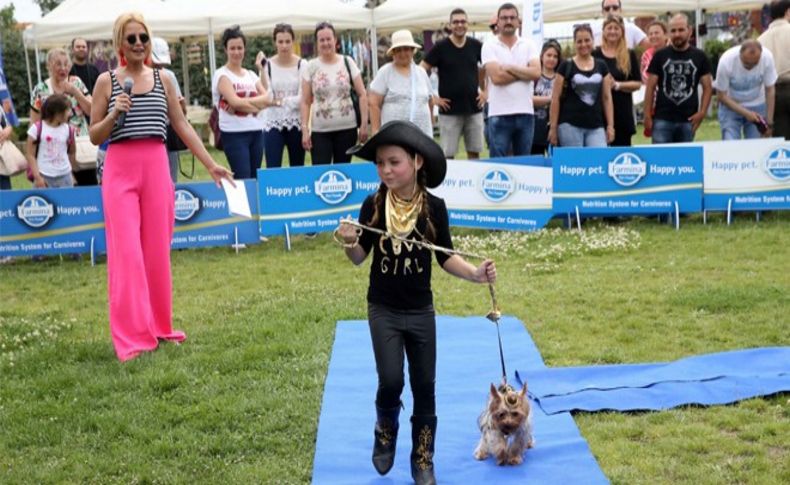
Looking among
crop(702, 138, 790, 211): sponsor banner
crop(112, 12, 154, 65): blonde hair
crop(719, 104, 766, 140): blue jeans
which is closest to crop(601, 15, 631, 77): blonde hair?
crop(702, 138, 790, 211): sponsor banner

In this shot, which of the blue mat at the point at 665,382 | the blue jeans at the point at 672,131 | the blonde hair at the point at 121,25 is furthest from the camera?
the blue jeans at the point at 672,131

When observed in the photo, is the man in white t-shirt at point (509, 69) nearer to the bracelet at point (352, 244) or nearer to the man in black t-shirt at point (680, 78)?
the man in black t-shirt at point (680, 78)

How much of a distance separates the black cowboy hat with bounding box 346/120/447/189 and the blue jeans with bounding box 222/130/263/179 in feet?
23.3

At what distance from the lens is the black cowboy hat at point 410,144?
A: 4477 mm

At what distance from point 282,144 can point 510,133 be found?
2559 mm

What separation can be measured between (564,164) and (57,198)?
5.34 metres

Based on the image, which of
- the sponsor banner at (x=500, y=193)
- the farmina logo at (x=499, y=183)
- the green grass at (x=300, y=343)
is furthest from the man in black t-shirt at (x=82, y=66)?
the farmina logo at (x=499, y=183)

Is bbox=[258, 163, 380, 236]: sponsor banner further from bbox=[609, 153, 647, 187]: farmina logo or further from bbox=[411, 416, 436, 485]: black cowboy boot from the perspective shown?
bbox=[411, 416, 436, 485]: black cowboy boot

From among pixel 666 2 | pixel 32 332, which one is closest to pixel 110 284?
pixel 32 332

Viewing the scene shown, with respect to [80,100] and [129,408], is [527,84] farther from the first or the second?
[129,408]

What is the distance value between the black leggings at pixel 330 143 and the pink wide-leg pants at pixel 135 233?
4.46 meters

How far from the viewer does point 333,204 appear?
37.8ft

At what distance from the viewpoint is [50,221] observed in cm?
1111

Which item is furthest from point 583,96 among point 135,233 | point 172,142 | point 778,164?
point 135,233
